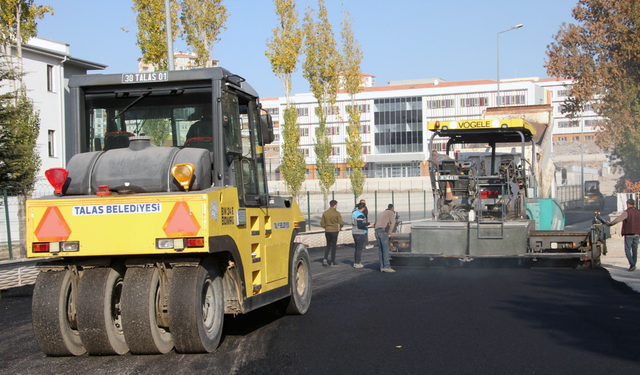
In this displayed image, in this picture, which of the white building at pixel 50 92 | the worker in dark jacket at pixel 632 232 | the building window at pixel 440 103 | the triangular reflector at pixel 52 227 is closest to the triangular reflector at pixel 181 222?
the triangular reflector at pixel 52 227

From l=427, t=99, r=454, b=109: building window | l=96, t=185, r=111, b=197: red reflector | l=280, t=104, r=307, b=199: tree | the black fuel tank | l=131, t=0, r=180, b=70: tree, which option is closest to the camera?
l=96, t=185, r=111, b=197: red reflector

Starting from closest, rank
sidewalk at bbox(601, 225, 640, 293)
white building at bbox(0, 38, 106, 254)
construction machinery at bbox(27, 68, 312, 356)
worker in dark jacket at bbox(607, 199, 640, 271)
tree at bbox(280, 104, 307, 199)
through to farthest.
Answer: construction machinery at bbox(27, 68, 312, 356) → sidewalk at bbox(601, 225, 640, 293) → worker in dark jacket at bbox(607, 199, 640, 271) → white building at bbox(0, 38, 106, 254) → tree at bbox(280, 104, 307, 199)

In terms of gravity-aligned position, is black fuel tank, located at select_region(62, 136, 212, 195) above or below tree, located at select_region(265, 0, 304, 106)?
below

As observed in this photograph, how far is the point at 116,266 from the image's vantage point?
6449mm

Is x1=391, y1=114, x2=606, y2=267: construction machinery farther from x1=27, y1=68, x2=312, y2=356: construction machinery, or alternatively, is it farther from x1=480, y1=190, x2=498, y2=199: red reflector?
x1=27, y1=68, x2=312, y2=356: construction machinery

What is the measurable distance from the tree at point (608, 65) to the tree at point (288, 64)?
13.7m

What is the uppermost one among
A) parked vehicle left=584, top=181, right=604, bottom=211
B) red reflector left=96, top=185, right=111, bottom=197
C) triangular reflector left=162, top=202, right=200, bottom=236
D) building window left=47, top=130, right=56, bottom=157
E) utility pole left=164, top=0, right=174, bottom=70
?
utility pole left=164, top=0, right=174, bottom=70

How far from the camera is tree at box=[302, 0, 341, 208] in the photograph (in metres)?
38.0

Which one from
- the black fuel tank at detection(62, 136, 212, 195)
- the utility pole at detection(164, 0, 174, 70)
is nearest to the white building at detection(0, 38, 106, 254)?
the utility pole at detection(164, 0, 174, 70)

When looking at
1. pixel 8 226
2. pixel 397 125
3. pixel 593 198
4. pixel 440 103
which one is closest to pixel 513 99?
pixel 440 103

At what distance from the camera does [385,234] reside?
14609 mm

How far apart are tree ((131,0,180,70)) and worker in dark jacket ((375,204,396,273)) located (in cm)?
1153

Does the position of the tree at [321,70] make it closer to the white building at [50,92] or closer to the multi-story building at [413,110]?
the white building at [50,92]

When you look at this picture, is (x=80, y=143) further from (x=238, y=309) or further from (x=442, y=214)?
(x=442, y=214)
